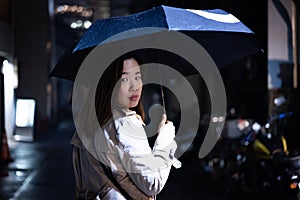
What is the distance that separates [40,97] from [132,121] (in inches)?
1015

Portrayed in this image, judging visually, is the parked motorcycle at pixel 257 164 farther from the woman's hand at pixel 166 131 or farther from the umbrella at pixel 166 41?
the woman's hand at pixel 166 131

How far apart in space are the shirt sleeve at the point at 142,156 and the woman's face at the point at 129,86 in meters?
0.19

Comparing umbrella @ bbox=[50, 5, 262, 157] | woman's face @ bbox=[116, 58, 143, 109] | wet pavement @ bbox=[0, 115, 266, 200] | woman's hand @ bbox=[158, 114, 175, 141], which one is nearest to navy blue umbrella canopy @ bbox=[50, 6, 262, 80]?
Answer: umbrella @ bbox=[50, 5, 262, 157]

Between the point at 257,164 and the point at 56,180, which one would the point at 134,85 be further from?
the point at 56,180

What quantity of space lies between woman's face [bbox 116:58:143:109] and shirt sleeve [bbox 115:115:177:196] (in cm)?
19

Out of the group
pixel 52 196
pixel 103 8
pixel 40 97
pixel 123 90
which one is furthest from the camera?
pixel 103 8

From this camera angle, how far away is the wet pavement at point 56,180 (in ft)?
29.7

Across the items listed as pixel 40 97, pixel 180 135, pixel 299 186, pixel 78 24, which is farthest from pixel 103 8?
pixel 299 186

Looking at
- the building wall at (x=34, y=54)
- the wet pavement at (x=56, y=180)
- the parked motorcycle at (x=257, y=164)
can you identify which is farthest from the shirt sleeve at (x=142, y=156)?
the building wall at (x=34, y=54)

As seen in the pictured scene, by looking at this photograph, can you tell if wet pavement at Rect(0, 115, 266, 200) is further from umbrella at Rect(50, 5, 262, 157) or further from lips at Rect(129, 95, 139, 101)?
lips at Rect(129, 95, 139, 101)

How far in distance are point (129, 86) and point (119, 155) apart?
21.6 inches

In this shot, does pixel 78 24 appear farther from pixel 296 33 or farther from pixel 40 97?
pixel 296 33

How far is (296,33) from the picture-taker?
1117 cm

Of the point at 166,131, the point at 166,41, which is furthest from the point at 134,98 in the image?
the point at 166,41
